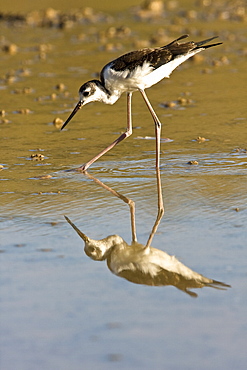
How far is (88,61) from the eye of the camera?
11.1 m

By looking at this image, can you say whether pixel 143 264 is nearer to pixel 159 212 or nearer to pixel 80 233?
pixel 80 233

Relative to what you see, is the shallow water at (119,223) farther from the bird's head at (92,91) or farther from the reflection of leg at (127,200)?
the bird's head at (92,91)

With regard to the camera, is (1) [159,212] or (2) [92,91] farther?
(2) [92,91]

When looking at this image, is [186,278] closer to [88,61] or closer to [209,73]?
[209,73]

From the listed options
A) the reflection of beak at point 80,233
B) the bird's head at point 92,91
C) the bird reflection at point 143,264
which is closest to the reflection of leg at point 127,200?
the bird reflection at point 143,264

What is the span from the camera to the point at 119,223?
4.51 m

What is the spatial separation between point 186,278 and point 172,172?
215cm

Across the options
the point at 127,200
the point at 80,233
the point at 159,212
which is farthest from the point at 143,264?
the point at 127,200

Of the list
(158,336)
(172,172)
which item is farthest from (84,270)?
(172,172)

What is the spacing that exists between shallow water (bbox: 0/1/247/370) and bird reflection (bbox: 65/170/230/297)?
5 centimetres

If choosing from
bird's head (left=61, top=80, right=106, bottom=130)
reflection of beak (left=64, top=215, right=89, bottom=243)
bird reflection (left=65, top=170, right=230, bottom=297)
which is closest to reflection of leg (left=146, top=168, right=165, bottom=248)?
bird reflection (left=65, top=170, right=230, bottom=297)

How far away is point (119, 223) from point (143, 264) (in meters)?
0.73

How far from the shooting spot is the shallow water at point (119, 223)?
9.57ft

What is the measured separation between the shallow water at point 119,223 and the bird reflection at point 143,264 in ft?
0.18
